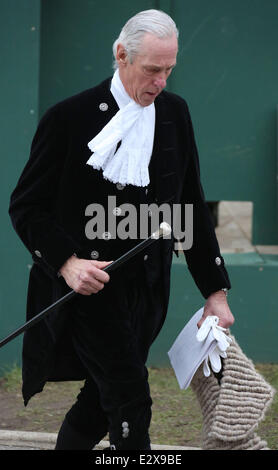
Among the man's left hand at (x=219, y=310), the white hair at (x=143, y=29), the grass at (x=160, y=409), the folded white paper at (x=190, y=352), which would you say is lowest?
the grass at (x=160, y=409)

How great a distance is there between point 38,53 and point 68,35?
32cm

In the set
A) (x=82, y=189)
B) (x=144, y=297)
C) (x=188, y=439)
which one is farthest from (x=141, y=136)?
(x=188, y=439)

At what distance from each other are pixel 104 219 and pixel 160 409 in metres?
2.13

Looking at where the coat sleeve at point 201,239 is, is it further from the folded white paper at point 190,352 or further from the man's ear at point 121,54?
the man's ear at point 121,54

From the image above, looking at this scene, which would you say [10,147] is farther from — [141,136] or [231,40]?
[141,136]

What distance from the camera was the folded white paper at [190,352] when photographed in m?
3.19

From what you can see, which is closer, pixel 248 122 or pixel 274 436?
pixel 274 436

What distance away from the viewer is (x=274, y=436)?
4.55 meters

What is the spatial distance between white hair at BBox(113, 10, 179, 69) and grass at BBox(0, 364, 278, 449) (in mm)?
2191

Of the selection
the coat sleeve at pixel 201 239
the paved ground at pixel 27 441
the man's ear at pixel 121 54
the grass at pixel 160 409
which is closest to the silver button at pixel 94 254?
the coat sleeve at pixel 201 239

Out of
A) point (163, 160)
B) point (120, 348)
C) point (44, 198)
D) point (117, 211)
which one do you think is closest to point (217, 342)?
point (120, 348)

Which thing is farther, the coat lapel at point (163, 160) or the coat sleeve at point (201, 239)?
the coat sleeve at point (201, 239)

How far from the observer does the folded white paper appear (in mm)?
3193

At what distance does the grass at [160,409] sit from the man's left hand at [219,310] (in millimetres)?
1218
